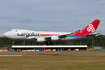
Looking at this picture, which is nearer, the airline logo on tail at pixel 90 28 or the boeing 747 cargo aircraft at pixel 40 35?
the boeing 747 cargo aircraft at pixel 40 35

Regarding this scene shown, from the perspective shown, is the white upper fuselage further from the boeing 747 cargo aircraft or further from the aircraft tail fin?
the aircraft tail fin

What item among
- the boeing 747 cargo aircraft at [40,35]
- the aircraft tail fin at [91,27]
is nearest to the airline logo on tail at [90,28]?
the aircraft tail fin at [91,27]

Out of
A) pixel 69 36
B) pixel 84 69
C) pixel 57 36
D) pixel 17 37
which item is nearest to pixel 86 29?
pixel 69 36

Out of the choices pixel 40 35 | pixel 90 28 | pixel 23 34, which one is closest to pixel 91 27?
pixel 90 28

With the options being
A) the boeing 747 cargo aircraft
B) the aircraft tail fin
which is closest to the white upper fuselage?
the boeing 747 cargo aircraft

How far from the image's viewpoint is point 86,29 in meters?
77.6

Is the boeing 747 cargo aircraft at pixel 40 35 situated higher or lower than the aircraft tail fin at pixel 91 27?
lower

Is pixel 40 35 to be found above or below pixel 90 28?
below

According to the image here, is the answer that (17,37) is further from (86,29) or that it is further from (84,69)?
(84,69)

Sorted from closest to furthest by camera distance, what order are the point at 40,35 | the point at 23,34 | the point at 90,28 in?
1. the point at 23,34
2. the point at 40,35
3. the point at 90,28

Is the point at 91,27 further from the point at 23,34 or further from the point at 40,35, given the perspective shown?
the point at 23,34

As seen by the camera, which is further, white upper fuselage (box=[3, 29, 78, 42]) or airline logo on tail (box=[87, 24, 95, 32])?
airline logo on tail (box=[87, 24, 95, 32])

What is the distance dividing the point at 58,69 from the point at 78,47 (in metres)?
83.2

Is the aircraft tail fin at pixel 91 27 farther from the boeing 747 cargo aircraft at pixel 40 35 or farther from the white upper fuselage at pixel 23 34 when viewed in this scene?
the white upper fuselage at pixel 23 34
